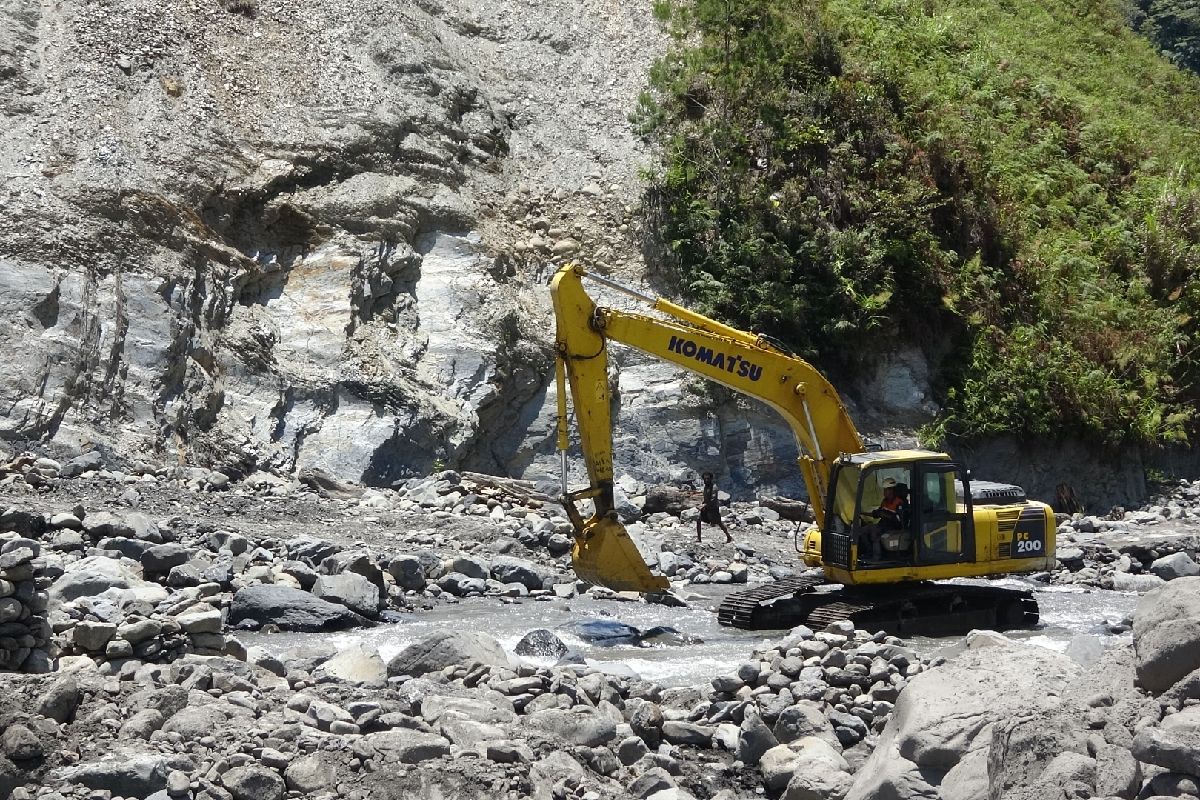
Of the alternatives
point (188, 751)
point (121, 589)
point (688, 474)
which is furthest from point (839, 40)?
point (188, 751)

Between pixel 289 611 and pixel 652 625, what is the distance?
3294 mm

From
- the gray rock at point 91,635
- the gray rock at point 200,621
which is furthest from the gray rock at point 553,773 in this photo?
the gray rock at point 91,635

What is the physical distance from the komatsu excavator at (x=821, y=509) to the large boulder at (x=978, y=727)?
474 cm

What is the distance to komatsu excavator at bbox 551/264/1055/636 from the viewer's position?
40.4ft

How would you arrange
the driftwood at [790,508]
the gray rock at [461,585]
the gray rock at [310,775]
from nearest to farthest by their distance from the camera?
the gray rock at [310,775] → the gray rock at [461,585] → the driftwood at [790,508]

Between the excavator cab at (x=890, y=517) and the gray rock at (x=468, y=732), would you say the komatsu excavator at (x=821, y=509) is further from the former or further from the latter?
the gray rock at (x=468, y=732)

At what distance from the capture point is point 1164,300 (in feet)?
82.9

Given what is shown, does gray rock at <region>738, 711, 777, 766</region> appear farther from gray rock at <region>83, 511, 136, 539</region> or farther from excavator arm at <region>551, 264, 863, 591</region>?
gray rock at <region>83, 511, 136, 539</region>

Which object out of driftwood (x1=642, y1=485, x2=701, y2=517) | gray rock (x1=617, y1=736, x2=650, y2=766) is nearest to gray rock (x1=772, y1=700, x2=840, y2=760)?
gray rock (x1=617, y1=736, x2=650, y2=766)

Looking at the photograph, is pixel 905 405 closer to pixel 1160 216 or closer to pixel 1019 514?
pixel 1160 216

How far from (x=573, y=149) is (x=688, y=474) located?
729cm

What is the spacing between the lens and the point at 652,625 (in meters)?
12.2

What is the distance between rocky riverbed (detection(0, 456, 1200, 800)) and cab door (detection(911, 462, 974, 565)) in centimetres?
104

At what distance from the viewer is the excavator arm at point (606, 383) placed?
1241 cm
